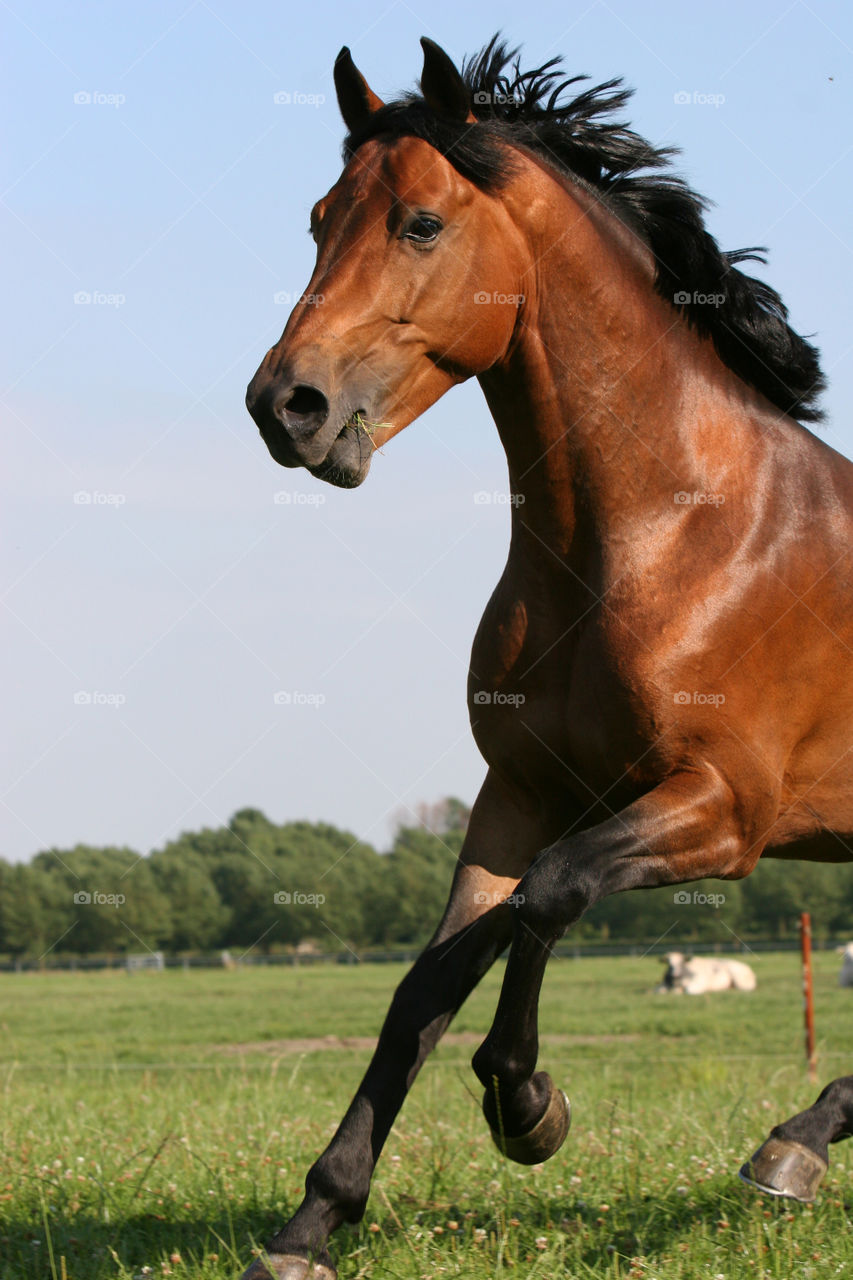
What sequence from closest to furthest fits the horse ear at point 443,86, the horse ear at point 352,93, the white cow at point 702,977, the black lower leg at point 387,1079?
1. the black lower leg at point 387,1079
2. the horse ear at point 443,86
3. the horse ear at point 352,93
4. the white cow at point 702,977

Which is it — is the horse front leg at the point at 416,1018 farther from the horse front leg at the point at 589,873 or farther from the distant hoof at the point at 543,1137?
the distant hoof at the point at 543,1137

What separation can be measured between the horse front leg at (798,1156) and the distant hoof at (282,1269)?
141cm

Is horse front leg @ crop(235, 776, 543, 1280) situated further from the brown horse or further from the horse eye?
the horse eye

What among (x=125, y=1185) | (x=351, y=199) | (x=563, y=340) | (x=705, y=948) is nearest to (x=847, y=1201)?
(x=125, y=1185)

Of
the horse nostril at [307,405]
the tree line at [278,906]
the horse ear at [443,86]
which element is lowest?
the tree line at [278,906]

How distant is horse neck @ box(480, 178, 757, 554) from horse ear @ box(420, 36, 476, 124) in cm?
31

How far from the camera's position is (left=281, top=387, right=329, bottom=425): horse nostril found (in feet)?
9.09

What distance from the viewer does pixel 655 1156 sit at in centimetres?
463

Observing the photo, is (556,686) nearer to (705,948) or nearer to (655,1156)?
(655,1156)

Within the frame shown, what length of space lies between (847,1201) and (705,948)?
40.9 m

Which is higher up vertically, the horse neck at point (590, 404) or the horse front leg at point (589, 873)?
the horse neck at point (590, 404)

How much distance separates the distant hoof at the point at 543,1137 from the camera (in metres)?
3.32

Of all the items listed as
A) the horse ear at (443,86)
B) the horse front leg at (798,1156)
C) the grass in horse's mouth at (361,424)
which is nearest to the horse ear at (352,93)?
the horse ear at (443,86)

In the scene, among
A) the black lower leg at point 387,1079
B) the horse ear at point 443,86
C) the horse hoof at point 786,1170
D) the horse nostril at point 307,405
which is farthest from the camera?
A: the horse hoof at point 786,1170
